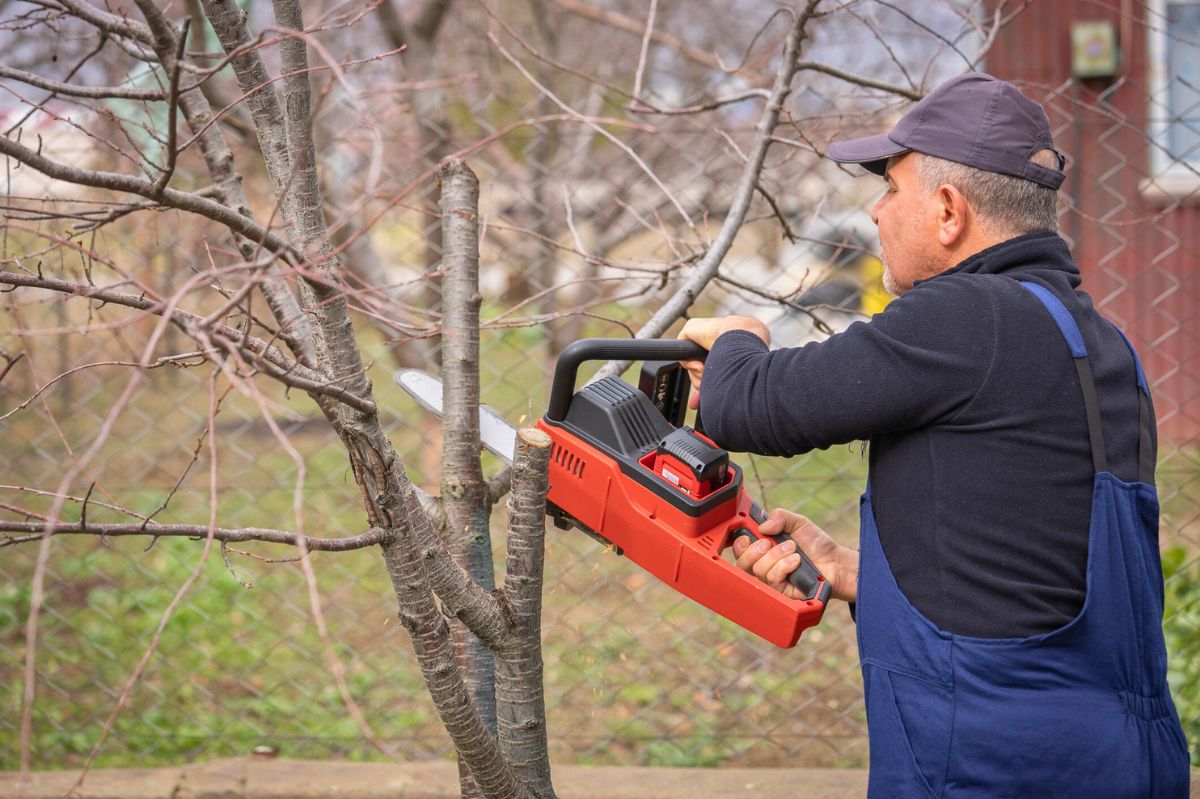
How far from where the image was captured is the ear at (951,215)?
1.61 metres

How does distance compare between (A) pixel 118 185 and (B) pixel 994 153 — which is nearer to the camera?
(A) pixel 118 185

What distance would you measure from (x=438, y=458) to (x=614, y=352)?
2570mm

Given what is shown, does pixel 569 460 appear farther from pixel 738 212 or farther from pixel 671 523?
pixel 738 212

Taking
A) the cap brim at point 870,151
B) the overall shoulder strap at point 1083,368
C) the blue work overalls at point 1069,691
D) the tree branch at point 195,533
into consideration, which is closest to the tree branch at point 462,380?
the tree branch at point 195,533

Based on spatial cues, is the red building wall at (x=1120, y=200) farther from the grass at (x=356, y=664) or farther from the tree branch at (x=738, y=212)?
the tree branch at (x=738, y=212)

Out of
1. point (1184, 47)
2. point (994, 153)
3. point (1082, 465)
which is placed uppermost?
point (1184, 47)

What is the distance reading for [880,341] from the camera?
150 centimetres

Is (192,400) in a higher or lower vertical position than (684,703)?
higher

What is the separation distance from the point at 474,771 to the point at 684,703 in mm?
2008

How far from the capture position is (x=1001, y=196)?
1.60 metres

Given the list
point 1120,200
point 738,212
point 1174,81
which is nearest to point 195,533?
point 738,212

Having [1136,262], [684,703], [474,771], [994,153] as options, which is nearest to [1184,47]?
[1136,262]

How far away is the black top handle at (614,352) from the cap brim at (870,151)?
0.39 meters

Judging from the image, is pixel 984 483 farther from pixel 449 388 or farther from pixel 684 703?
pixel 684 703
